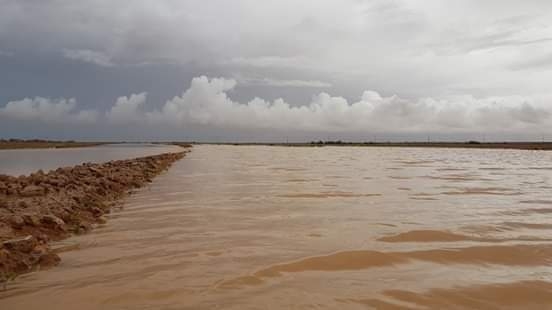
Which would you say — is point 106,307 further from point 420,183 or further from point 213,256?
point 420,183

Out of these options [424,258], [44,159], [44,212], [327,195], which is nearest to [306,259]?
[424,258]

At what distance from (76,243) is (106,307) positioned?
9.06ft

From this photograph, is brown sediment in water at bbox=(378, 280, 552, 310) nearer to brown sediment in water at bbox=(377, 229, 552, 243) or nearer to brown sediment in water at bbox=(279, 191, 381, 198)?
brown sediment in water at bbox=(377, 229, 552, 243)

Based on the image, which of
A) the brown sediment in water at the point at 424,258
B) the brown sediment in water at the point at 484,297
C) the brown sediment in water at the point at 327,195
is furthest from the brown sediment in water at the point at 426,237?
the brown sediment in water at the point at 327,195

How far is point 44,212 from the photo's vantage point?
726 cm

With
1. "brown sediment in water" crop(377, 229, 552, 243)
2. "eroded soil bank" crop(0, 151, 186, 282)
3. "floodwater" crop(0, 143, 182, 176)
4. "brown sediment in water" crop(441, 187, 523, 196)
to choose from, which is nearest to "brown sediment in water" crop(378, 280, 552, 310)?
"brown sediment in water" crop(377, 229, 552, 243)

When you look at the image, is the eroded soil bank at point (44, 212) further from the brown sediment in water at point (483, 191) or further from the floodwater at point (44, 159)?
the brown sediment in water at point (483, 191)

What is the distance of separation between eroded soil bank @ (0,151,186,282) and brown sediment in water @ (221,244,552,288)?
245cm

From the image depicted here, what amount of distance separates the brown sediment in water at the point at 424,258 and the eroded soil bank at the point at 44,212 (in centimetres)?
245

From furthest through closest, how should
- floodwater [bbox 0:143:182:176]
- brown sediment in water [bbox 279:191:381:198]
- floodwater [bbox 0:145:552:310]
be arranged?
floodwater [bbox 0:143:182:176], brown sediment in water [bbox 279:191:381:198], floodwater [bbox 0:145:552:310]

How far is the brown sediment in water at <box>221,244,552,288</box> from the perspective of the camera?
450 cm

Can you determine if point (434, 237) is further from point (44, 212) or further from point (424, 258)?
point (44, 212)

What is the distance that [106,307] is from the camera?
3404 millimetres

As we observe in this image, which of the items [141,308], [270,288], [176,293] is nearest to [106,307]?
[141,308]
